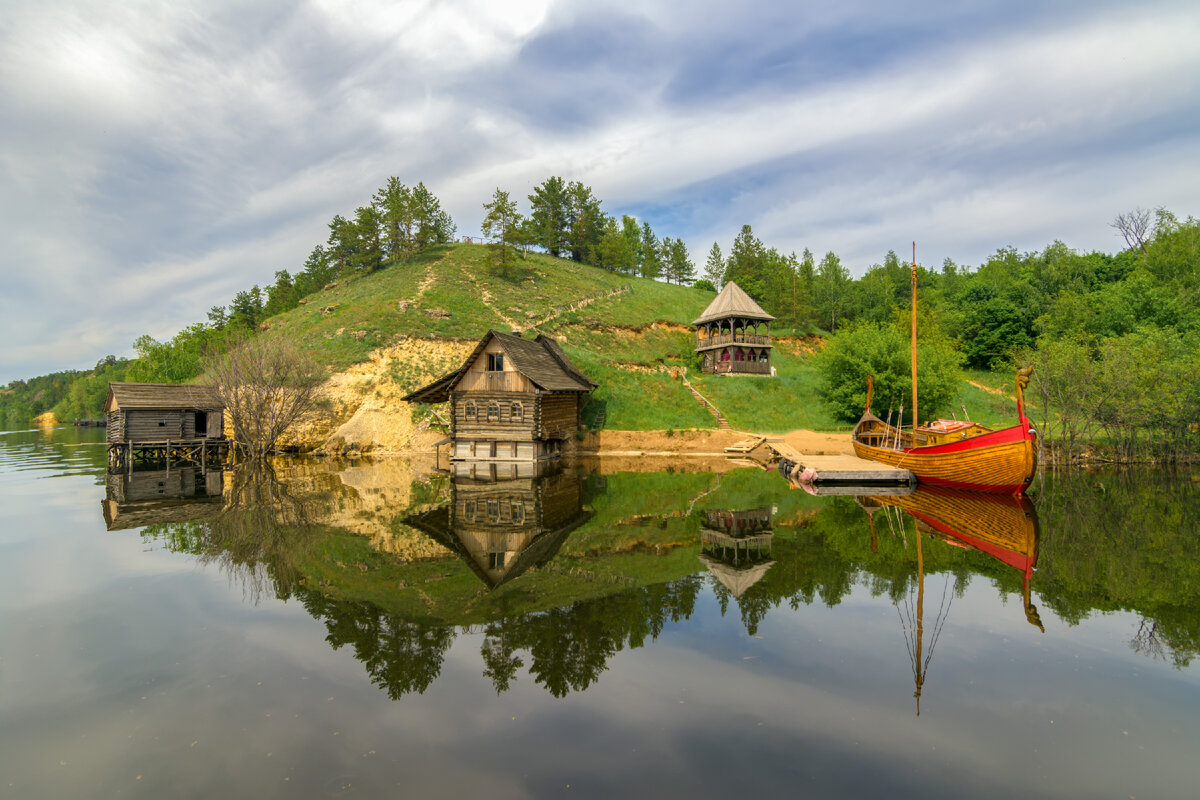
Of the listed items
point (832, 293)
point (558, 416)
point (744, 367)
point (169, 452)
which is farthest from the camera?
point (832, 293)

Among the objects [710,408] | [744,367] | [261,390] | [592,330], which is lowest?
[710,408]

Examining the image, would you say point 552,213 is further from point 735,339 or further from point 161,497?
point 161,497

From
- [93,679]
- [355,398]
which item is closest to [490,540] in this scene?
[93,679]

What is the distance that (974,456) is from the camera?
71.2ft

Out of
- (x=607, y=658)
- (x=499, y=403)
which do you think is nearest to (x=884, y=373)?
(x=499, y=403)

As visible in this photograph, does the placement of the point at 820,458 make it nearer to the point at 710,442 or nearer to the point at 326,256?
the point at 710,442

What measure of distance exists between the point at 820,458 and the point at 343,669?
1047 inches

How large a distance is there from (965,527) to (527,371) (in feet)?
76.6

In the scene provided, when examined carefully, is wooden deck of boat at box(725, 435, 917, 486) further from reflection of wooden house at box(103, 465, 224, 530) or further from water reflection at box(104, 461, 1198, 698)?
reflection of wooden house at box(103, 465, 224, 530)

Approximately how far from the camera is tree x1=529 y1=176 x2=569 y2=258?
88500 millimetres

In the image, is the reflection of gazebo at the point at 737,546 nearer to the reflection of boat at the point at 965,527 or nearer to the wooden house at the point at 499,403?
the reflection of boat at the point at 965,527

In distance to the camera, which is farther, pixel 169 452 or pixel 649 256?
pixel 649 256

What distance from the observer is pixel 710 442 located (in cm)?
3888

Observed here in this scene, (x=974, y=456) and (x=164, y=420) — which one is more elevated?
(x=164, y=420)
